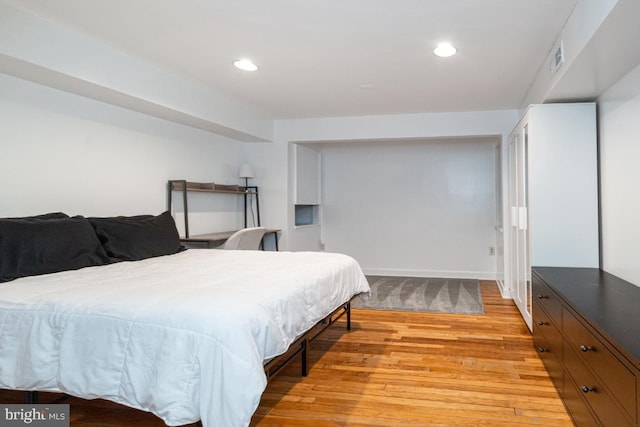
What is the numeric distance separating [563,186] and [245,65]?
2582mm

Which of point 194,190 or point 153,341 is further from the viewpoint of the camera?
point 194,190

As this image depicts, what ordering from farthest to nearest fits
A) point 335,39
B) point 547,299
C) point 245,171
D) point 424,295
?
point 245,171 → point 424,295 → point 335,39 → point 547,299

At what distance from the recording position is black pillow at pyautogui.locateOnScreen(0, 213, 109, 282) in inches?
97.1

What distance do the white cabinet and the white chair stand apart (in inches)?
99.5

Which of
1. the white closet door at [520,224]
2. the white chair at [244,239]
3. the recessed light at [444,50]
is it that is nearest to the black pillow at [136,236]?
the white chair at [244,239]

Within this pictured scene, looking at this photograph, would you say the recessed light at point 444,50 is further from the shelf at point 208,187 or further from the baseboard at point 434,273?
the baseboard at point 434,273

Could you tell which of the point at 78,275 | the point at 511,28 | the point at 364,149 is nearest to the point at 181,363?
the point at 78,275

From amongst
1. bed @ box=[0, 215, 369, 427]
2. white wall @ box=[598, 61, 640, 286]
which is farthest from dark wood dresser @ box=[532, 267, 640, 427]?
bed @ box=[0, 215, 369, 427]

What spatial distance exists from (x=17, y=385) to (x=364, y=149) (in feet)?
18.6

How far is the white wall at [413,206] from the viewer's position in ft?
21.3

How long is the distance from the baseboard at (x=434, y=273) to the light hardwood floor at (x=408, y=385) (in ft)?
8.53

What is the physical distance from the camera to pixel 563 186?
3.29 metres

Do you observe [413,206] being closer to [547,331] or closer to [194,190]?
[194,190]

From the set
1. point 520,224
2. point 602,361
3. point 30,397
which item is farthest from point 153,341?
point 520,224
